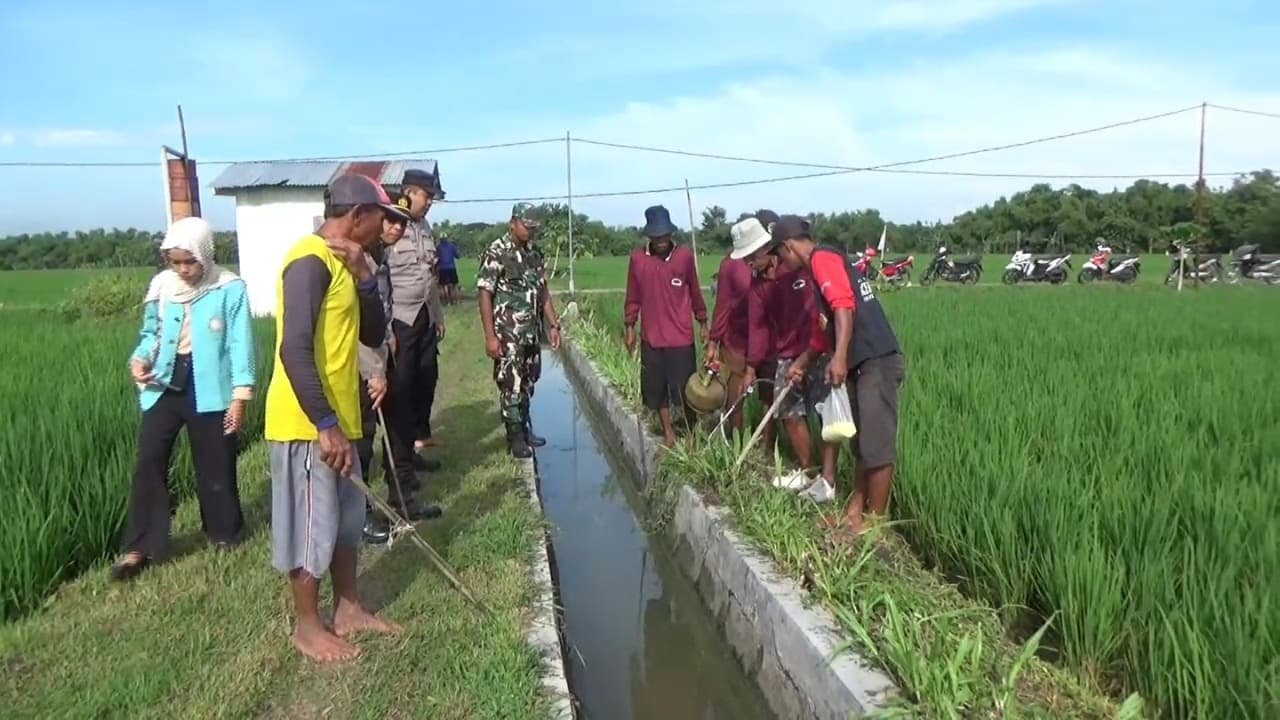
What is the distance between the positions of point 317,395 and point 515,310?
2.76 meters

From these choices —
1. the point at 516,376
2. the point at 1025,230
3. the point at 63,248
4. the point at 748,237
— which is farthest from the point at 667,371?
the point at 63,248

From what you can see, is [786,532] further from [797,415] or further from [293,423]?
[293,423]

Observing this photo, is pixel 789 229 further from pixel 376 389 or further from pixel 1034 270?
pixel 1034 270

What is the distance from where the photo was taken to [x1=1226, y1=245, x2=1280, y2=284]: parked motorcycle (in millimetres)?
20594

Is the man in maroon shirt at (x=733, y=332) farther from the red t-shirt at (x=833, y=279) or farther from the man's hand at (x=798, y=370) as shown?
the red t-shirt at (x=833, y=279)

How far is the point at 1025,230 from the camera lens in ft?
137

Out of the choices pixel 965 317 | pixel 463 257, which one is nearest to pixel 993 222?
pixel 463 257

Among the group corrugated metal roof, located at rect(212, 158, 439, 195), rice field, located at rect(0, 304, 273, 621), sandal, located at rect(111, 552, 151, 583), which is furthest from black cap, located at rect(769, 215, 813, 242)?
corrugated metal roof, located at rect(212, 158, 439, 195)

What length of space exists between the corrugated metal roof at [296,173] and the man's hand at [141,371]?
11857 mm

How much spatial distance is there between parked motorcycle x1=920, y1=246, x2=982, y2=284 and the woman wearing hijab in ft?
70.1

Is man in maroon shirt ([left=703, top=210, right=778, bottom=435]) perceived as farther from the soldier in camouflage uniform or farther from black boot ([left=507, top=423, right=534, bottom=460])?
black boot ([left=507, top=423, right=534, bottom=460])

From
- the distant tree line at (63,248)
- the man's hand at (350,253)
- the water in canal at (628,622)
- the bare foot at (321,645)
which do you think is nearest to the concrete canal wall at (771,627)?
the water in canal at (628,622)

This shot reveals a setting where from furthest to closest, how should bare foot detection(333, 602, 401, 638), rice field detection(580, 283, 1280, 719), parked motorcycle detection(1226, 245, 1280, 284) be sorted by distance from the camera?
parked motorcycle detection(1226, 245, 1280, 284), bare foot detection(333, 602, 401, 638), rice field detection(580, 283, 1280, 719)

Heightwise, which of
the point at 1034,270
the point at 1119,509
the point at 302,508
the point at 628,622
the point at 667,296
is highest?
the point at 667,296
